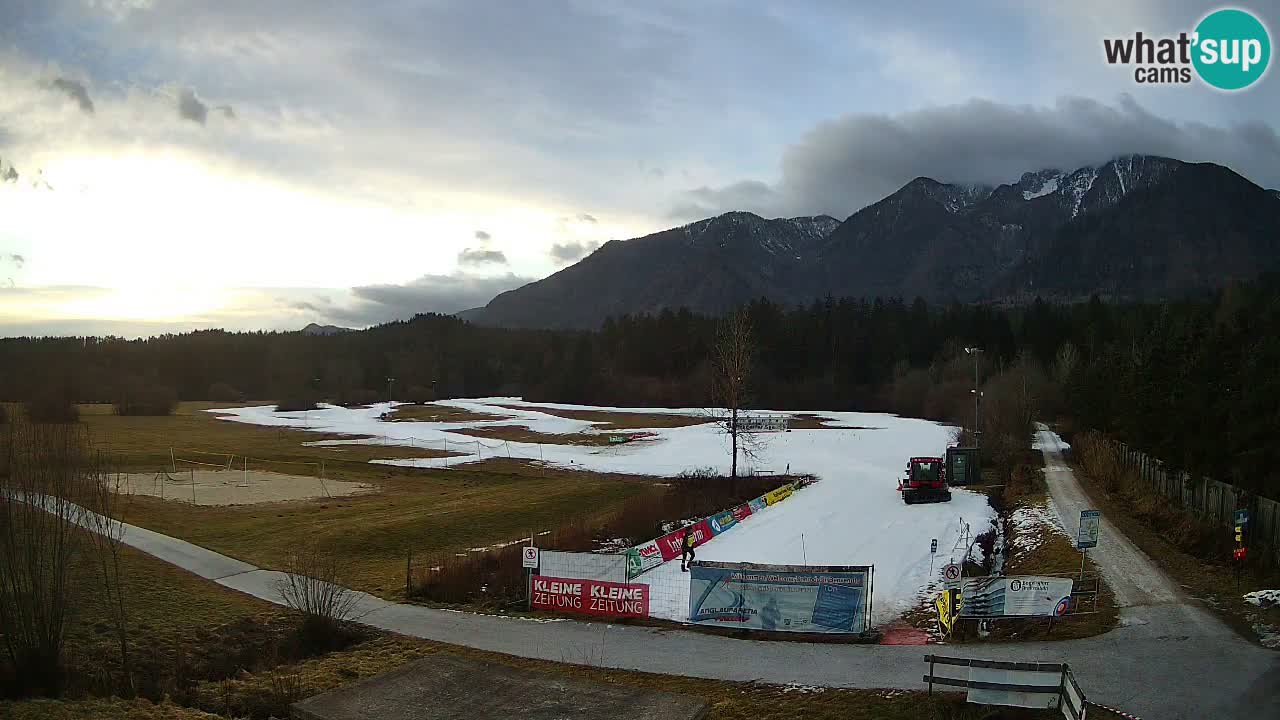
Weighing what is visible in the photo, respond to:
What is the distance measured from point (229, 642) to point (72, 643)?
2928 millimetres

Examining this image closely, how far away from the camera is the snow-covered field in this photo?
88.9ft

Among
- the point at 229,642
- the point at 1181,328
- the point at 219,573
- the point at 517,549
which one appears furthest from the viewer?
the point at 1181,328

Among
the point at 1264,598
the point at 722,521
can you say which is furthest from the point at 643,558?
the point at 1264,598

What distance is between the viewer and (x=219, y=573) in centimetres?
2355

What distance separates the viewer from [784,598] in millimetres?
17766

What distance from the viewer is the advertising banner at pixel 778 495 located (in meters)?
39.0

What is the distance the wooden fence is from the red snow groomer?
9123 mm

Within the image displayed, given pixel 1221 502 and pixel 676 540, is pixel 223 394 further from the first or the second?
pixel 1221 502

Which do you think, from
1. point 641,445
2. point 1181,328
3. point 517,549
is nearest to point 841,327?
point 641,445

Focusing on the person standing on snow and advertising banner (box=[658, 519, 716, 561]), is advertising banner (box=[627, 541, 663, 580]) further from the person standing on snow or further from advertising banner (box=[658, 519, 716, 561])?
the person standing on snow

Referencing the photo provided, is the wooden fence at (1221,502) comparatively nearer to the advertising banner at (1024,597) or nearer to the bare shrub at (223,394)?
the advertising banner at (1024,597)

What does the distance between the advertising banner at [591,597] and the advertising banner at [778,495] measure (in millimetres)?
20026

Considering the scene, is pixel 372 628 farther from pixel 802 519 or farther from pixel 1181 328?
pixel 1181 328

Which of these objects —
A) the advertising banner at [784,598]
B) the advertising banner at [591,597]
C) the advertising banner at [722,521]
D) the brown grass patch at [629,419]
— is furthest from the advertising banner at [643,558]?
the brown grass patch at [629,419]
